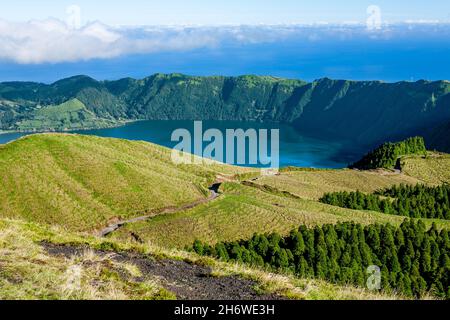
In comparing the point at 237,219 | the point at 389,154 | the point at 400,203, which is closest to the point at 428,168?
the point at 389,154

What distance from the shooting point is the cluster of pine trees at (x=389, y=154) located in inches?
5546

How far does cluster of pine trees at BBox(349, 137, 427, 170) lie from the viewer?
141 m

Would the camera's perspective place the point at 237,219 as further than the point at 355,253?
Yes

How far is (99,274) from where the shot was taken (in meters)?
14.2

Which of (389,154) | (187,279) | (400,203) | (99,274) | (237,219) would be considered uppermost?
(99,274)

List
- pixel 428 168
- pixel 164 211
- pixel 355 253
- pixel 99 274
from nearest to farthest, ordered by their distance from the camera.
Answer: pixel 99 274 < pixel 355 253 < pixel 164 211 < pixel 428 168

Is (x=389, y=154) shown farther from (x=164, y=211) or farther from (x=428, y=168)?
(x=164, y=211)

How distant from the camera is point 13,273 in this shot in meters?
12.8

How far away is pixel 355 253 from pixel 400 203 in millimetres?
39110

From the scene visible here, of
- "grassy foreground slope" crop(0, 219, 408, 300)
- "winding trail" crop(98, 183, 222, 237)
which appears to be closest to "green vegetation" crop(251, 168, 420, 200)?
"winding trail" crop(98, 183, 222, 237)

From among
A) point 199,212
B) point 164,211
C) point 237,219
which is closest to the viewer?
point 237,219

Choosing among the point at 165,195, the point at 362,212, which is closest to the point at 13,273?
the point at 165,195

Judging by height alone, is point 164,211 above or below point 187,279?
below

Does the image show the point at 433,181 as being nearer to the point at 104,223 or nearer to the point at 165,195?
the point at 165,195
